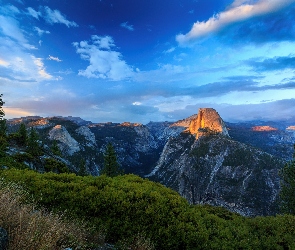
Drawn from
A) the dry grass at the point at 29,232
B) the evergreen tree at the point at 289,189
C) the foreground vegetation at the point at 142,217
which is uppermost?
the dry grass at the point at 29,232

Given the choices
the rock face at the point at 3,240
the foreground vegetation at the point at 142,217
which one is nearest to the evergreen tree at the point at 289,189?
the foreground vegetation at the point at 142,217

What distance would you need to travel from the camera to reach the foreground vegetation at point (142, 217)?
879cm

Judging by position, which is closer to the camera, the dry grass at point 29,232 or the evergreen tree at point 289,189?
the dry grass at point 29,232

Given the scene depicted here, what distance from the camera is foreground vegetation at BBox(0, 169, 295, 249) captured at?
8.79 meters

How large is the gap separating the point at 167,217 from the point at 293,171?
1529 inches

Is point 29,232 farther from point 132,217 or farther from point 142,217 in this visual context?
point 142,217

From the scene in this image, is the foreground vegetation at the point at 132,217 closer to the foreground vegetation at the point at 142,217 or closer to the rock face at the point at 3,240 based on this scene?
the foreground vegetation at the point at 142,217

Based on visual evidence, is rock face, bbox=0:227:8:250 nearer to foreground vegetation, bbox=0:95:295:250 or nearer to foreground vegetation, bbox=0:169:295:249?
foreground vegetation, bbox=0:95:295:250

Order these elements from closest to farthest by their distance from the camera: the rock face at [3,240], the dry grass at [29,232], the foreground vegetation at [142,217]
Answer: the rock face at [3,240] < the dry grass at [29,232] < the foreground vegetation at [142,217]

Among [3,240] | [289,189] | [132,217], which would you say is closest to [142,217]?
[132,217]

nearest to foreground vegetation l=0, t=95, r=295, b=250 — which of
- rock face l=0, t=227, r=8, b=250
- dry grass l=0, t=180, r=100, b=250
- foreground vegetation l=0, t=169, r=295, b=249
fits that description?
foreground vegetation l=0, t=169, r=295, b=249

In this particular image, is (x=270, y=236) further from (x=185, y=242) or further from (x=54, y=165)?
(x=54, y=165)

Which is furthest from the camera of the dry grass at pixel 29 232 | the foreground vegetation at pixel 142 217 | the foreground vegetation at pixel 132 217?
the foreground vegetation at pixel 142 217

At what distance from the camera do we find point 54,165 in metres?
23.7
